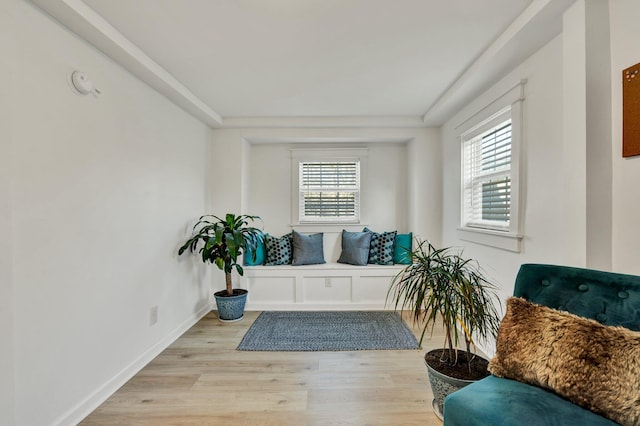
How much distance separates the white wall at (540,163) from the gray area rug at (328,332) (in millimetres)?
1137

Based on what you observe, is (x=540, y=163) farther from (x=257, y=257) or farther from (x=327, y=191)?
(x=257, y=257)

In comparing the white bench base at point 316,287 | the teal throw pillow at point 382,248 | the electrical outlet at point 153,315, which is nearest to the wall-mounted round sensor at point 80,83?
the electrical outlet at point 153,315

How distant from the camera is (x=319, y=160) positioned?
155 inches

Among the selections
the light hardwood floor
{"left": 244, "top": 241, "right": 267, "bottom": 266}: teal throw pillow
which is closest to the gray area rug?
the light hardwood floor

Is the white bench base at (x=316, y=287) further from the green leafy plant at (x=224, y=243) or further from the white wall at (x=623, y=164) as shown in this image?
the white wall at (x=623, y=164)

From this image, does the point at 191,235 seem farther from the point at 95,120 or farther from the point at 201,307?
the point at 95,120

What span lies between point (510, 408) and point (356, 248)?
2.57 m

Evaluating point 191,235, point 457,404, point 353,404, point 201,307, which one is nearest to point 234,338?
point 201,307

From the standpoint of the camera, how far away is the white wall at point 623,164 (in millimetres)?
1259

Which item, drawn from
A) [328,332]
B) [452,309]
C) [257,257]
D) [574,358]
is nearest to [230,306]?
[257,257]

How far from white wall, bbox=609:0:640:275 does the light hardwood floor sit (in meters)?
1.37

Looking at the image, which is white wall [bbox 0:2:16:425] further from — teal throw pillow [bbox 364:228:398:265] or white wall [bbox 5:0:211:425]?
teal throw pillow [bbox 364:228:398:265]

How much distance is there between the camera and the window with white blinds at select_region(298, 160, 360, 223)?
3973mm

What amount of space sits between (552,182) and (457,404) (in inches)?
58.5
